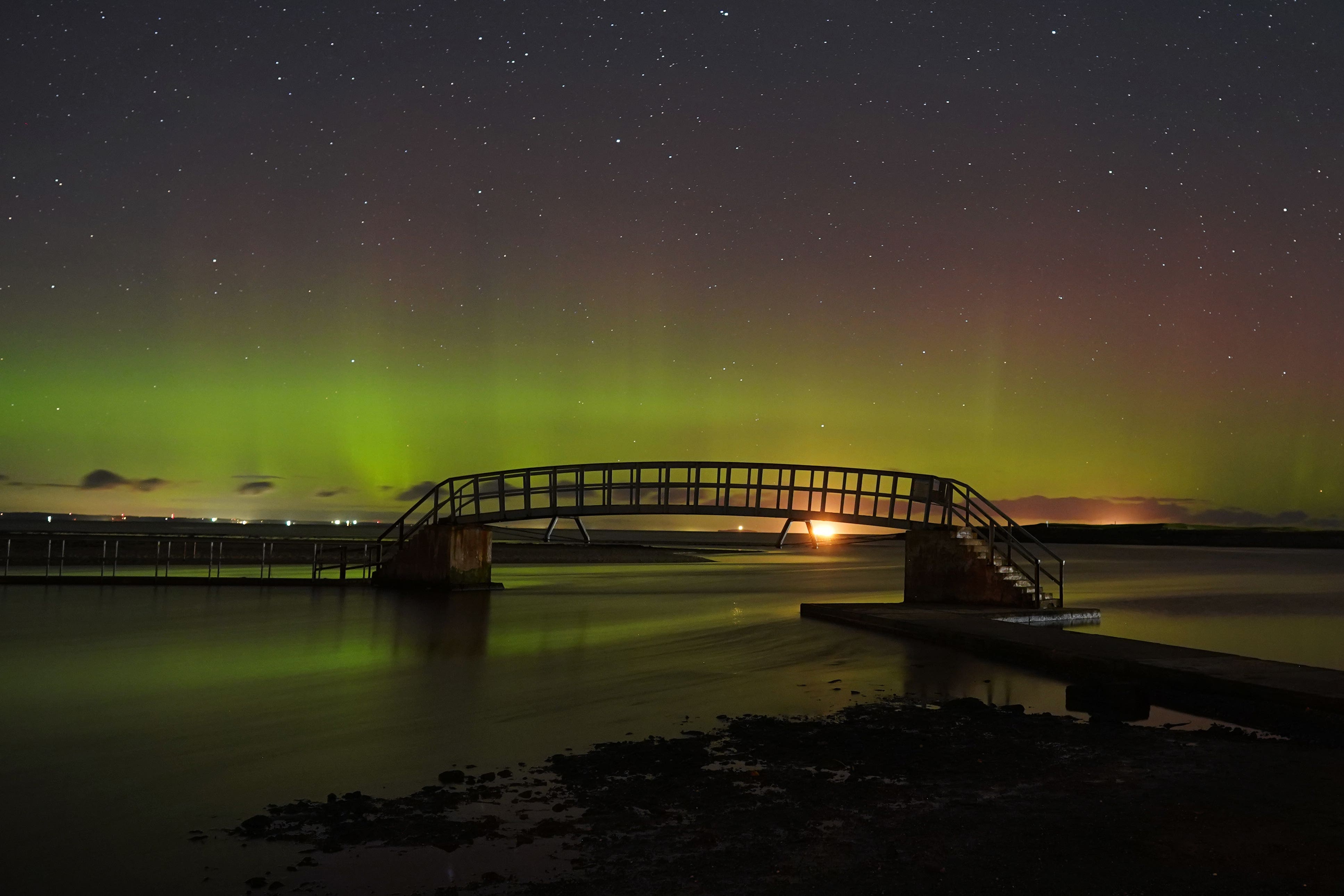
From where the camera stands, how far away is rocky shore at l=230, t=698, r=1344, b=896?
488 centimetres

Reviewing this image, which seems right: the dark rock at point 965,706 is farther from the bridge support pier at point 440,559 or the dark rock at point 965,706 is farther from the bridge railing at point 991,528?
the bridge support pier at point 440,559

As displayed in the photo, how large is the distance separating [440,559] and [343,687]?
16.3 metres

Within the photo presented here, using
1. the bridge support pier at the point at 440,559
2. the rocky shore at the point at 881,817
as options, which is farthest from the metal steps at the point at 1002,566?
the rocky shore at the point at 881,817

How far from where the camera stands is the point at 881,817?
594 cm

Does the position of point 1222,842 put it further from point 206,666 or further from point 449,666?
point 206,666

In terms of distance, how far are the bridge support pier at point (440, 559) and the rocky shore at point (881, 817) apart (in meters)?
20.4

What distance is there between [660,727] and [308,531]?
6408 inches

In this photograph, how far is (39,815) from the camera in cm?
625

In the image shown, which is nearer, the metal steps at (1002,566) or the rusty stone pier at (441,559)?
the metal steps at (1002,566)

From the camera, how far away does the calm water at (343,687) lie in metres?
→ 6.19

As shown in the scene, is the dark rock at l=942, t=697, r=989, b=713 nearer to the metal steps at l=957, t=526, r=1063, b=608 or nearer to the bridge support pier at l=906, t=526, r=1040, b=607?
the bridge support pier at l=906, t=526, r=1040, b=607

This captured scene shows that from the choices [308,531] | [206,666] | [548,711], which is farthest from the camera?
[308,531]

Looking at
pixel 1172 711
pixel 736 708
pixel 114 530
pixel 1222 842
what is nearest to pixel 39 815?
pixel 736 708

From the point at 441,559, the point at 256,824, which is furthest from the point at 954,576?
the point at 256,824
